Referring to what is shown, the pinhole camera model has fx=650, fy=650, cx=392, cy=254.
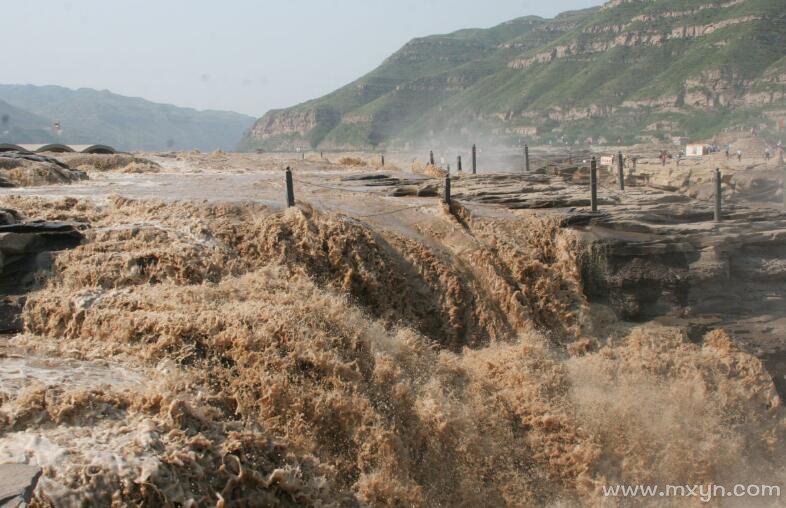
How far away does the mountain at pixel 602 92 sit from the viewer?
64.8m

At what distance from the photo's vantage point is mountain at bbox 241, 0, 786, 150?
212 feet

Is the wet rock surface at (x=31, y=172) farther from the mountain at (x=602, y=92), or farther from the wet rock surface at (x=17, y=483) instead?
the mountain at (x=602, y=92)

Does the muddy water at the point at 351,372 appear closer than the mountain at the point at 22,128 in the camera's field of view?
Yes

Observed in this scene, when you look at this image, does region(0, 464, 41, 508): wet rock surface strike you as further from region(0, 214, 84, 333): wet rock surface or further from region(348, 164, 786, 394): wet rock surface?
region(348, 164, 786, 394): wet rock surface

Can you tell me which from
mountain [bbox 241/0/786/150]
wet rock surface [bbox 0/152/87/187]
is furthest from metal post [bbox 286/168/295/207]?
mountain [bbox 241/0/786/150]

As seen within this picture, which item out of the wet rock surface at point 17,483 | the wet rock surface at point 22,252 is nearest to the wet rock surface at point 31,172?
the wet rock surface at point 22,252

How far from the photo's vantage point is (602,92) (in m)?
76.6

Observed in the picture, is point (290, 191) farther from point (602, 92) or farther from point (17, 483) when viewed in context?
point (602, 92)

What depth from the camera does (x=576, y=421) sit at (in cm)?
861

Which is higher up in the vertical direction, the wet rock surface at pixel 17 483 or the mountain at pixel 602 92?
the mountain at pixel 602 92

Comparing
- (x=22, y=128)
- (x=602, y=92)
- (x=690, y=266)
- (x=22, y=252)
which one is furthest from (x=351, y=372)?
(x=22, y=128)

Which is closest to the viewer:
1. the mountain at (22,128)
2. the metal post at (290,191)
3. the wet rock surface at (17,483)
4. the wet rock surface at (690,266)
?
the wet rock surface at (17,483)

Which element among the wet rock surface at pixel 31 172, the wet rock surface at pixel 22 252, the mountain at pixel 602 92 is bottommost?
the wet rock surface at pixel 22 252

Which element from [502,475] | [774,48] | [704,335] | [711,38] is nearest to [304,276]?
[502,475]
